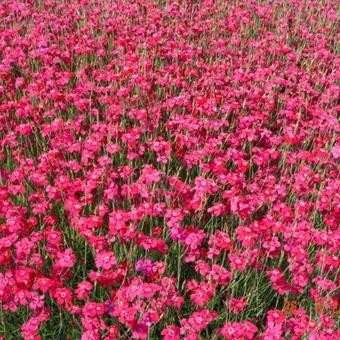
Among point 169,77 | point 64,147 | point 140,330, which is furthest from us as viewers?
point 169,77

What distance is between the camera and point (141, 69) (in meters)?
6.04

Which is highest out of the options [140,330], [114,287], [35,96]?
[35,96]

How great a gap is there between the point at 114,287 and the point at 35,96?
8.17 feet

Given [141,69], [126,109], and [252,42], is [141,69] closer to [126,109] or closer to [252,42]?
[126,109]

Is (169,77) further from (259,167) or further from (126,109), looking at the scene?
(259,167)

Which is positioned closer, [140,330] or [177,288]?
[140,330]

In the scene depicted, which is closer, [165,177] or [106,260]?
[106,260]

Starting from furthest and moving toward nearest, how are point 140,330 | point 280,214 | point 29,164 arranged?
point 29,164, point 280,214, point 140,330

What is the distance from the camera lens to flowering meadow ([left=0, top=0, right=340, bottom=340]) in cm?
329

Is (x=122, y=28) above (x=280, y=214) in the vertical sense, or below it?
above

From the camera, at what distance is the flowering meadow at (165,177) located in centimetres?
329

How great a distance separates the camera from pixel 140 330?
9.68 ft

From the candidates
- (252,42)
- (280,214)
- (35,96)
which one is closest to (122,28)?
(252,42)

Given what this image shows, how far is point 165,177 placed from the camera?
14.4ft
